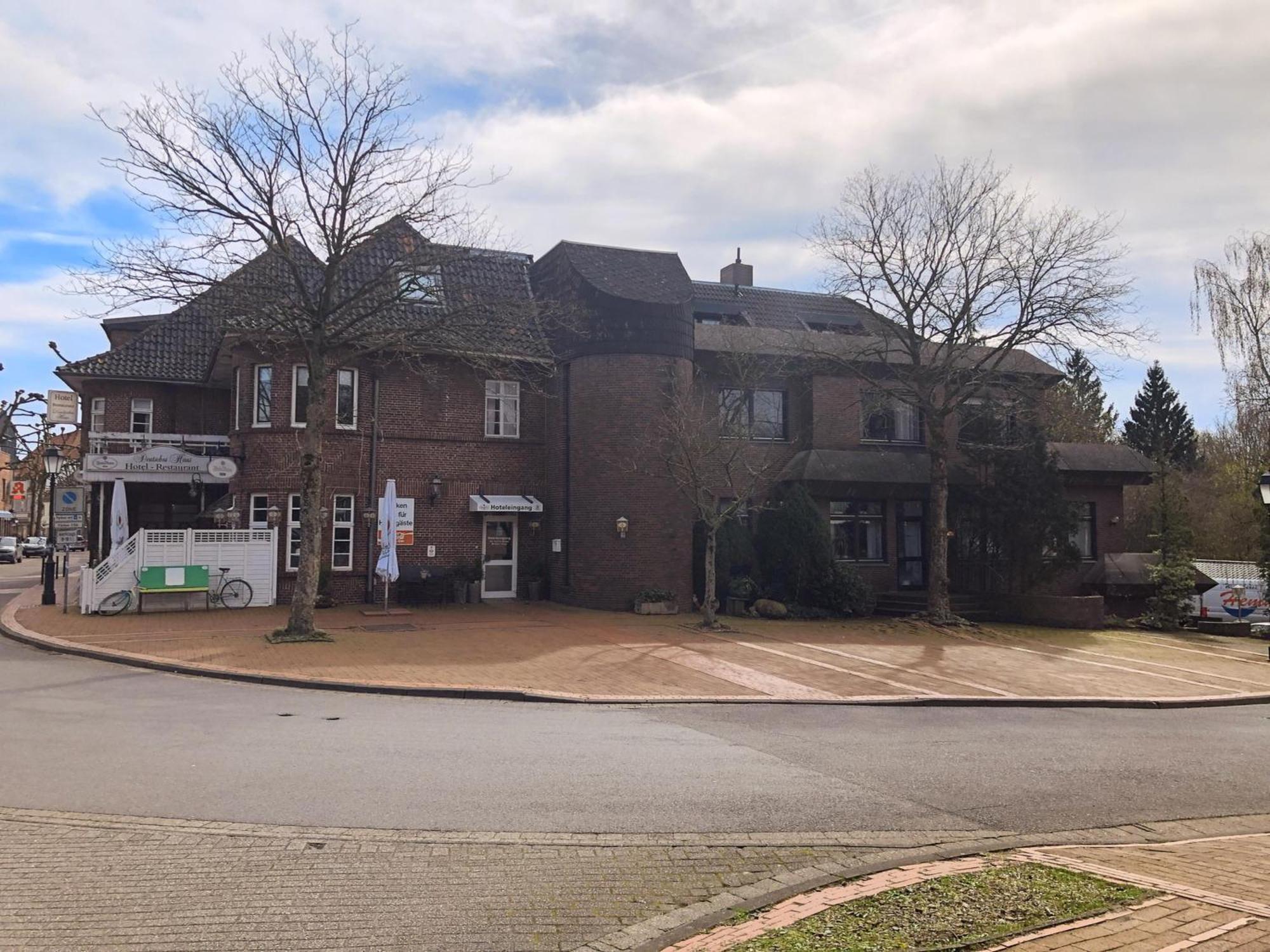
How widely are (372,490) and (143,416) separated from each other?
10577 millimetres

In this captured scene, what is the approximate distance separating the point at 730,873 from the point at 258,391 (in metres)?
21.0

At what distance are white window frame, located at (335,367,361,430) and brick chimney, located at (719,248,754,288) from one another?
1535 cm

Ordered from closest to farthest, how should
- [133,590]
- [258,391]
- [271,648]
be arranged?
[271,648] → [133,590] → [258,391]

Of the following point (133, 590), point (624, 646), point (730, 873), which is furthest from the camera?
point (133, 590)

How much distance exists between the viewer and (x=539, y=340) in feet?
86.1

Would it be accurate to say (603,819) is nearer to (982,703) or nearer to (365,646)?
(982,703)

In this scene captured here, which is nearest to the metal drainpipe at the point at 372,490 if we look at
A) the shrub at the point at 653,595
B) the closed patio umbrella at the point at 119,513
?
the closed patio umbrella at the point at 119,513

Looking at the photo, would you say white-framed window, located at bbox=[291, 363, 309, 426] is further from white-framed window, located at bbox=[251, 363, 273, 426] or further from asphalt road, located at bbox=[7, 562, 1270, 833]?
asphalt road, located at bbox=[7, 562, 1270, 833]

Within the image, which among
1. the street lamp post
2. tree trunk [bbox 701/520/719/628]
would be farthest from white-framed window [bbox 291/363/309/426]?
tree trunk [bbox 701/520/719/628]

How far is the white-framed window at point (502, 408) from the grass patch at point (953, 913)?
21.3 metres

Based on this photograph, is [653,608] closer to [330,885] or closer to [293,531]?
[293,531]

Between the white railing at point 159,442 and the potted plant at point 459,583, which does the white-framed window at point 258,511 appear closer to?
the white railing at point 159,442

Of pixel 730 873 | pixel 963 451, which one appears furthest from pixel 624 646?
pixel 963 451

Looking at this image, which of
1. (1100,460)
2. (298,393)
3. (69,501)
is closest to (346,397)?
(298,393)
